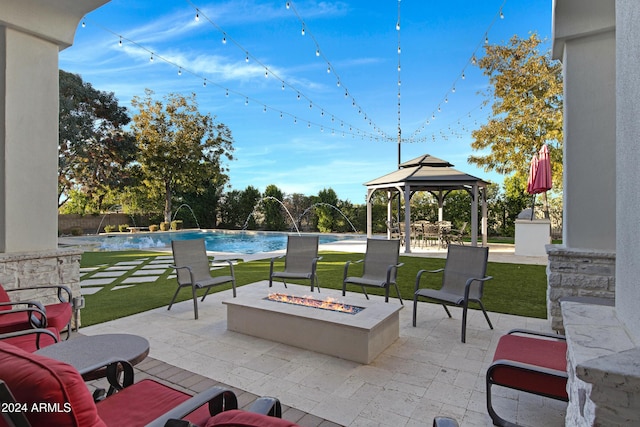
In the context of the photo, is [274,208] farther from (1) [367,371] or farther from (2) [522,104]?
(1) [367,371]

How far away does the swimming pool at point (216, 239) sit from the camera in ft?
50.7

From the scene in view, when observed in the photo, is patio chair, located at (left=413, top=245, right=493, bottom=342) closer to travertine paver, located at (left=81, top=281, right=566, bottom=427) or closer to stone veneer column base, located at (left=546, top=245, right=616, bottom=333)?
travertine paver, located at (left=81, top=281, right=566, bottom=427)

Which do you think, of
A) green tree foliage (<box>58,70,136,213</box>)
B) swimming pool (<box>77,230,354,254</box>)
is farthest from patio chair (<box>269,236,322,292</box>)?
green tree foliage (<box>58,70,136,213</box>)

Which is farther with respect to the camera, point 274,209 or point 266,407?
Result: point 274,209

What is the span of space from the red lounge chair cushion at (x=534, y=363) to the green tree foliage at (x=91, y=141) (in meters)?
17.7

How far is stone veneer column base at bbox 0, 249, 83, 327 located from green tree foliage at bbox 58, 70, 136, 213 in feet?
45.5

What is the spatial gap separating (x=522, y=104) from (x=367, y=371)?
1355cm

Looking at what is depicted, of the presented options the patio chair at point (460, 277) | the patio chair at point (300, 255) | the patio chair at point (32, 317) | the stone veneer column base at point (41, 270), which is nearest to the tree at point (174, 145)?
the patio chair at point (300, 255)

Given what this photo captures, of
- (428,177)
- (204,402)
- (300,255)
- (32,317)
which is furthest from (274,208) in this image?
(204,402)

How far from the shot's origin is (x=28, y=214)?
3.73 m

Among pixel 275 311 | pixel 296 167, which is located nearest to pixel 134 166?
pixel 296 167

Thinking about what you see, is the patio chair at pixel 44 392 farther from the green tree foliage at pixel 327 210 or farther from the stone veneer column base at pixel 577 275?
the green tree foliage at pixel 327 210

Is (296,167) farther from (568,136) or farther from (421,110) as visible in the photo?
(568,136)

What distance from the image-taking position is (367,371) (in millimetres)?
2896
